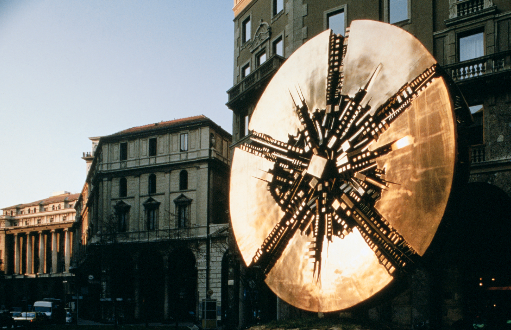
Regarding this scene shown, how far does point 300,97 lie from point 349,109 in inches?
82.9

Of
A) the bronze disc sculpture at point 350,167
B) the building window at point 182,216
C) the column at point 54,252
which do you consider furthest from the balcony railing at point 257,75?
the column at point 54,252

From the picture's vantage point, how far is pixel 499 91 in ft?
68.2

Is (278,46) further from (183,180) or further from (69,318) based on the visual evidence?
(69,318)

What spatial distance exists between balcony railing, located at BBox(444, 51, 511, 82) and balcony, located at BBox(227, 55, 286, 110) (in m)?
8.01

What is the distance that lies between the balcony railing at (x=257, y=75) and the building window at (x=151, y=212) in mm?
25964

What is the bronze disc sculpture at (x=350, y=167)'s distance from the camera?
9.19 metres

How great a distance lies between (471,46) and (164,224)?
37.0 metres

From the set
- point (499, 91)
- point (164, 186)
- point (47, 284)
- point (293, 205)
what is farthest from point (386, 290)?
point (47, 284)

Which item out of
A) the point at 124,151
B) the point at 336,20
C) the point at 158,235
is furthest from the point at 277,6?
the point at 124,151

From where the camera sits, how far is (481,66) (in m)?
21.1

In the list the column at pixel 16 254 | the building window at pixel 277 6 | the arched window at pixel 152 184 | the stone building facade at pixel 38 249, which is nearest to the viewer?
the building window at pixel 277 6

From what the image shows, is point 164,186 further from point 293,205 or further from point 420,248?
point 420,248

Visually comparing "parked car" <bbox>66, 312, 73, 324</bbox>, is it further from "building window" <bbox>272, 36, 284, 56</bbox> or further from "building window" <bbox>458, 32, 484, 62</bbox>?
"building window" <bbox>458, 32, 484, 62</bbox>

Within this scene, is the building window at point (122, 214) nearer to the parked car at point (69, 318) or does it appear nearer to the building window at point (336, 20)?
the parked car at point (69, 318)
